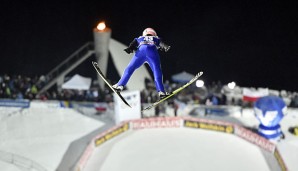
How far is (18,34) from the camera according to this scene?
3331cm

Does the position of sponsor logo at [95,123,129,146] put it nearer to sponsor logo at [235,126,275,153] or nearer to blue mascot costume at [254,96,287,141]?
sponsor logo at [235,126,275,153]

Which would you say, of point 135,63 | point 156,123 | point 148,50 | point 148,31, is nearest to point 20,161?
point 156,123

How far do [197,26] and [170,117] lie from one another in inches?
455

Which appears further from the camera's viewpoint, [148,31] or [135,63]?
[135,63]

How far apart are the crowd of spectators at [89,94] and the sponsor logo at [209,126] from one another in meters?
2.39

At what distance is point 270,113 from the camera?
2148 centimetres

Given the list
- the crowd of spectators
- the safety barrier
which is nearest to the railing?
the safety barrier

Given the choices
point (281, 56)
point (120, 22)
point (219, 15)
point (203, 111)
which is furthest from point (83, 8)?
point (281, 56)

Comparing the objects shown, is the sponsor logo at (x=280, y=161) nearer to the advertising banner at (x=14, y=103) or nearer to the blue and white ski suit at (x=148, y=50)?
the blue and white ski suit at (x=148, y=50)

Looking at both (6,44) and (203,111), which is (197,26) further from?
(6,44)

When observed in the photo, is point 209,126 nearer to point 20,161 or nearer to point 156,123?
point 156,123

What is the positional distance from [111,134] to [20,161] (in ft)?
15.7

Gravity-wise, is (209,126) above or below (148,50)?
below

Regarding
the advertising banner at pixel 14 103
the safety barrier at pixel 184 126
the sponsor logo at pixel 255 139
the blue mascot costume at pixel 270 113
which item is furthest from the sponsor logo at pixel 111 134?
the blue mascot costume at pixel 270 113
